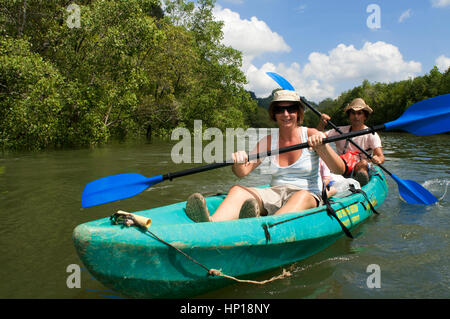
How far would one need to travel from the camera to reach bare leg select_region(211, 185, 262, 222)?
10.1 feet

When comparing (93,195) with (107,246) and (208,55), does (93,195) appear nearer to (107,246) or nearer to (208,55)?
(107,246)

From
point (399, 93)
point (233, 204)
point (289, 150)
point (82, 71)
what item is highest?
point (399, 93)

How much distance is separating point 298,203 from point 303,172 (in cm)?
39

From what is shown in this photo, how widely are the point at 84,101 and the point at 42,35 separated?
8.80 ft

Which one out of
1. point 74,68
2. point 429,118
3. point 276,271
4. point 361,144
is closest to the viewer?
point 276,271

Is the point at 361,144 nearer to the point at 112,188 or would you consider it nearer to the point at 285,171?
the point at 285,171

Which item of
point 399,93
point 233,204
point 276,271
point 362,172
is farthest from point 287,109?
point 399,93

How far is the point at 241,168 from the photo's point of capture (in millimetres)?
3506

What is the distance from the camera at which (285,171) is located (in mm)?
3445

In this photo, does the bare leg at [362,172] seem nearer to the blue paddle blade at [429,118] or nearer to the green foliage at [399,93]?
the blue paddle blade at [429,118]

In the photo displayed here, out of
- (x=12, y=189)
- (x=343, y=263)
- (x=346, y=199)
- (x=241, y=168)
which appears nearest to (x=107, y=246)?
(x=241, y=168)

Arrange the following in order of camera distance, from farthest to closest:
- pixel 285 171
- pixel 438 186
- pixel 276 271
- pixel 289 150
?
pixel 438 186
pixel 285 171
pixel 289 150
pixel 276 271

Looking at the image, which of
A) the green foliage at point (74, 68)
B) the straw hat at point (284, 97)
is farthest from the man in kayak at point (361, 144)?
the green foliage at point (74, 68)

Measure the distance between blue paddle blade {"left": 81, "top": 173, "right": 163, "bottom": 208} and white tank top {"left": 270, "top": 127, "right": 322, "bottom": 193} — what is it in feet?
3.94
